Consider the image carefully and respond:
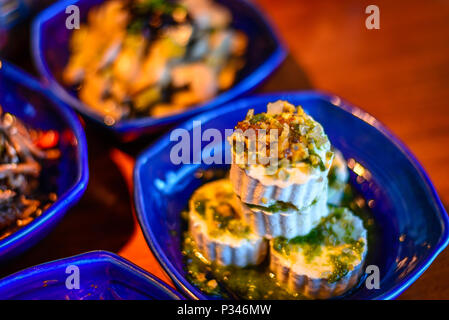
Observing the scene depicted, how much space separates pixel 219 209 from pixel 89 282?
17.6 inches

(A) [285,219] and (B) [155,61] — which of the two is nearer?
(A) [285,219]

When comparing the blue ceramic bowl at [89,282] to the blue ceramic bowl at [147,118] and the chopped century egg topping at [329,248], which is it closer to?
the chopped century egg topping at [329,248]

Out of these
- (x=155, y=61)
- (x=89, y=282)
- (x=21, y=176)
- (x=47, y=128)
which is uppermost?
(x=155, y=61)

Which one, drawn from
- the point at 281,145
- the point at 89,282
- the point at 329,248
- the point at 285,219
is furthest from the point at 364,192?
the point at 89,282

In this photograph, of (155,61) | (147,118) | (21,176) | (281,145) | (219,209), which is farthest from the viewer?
(155,61)

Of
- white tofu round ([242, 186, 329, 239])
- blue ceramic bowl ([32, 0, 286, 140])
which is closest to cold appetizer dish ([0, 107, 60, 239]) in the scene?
blue ceramic bowl ([32, 0, 286, 140])

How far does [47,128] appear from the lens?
1.72 metres

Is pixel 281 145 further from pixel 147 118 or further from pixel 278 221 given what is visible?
pixel 147 118

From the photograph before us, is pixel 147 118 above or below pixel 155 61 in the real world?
below

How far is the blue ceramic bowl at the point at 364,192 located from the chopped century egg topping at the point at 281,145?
371 millimetres

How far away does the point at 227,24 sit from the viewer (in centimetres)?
213

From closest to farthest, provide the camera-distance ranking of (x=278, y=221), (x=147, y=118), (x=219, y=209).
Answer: (x=278, y=221) < (x=219, y=209) < (x=147, y=118)

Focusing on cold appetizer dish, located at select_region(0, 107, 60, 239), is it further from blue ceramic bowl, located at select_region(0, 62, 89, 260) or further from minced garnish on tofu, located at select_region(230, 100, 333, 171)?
minced garnish on tofu, located at select_region(230, 100, 333, 171)
